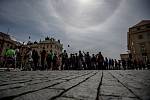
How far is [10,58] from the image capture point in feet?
37.3

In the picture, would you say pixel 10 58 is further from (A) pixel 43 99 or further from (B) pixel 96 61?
(B) pixel 96 61

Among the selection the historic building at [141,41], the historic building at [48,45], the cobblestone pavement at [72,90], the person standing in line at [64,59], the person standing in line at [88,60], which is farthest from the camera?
the historic building at [48,45]

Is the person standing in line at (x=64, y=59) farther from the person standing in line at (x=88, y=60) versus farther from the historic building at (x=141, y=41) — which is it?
the historic building at (x=141, y=41)

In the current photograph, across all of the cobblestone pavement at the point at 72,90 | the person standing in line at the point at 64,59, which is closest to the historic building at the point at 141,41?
the person standing in line at the point at 64,59

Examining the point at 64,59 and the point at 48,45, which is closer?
the point at 64,59

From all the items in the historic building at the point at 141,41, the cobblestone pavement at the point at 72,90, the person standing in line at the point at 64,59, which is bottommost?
the cobblestone pavement at the point at 72,90

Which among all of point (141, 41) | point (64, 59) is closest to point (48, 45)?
point (141, 41)

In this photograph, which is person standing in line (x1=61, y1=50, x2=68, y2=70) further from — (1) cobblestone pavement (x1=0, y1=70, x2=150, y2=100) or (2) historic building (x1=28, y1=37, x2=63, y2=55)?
(2) historic building (x1=28, y1=37, x2=63, y2=55)

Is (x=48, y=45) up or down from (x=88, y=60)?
up

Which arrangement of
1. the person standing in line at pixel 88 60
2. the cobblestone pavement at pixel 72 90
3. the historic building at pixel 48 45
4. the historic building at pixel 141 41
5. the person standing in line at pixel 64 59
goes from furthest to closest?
the historic building at pixel 48 45, the historic building at pixel 141 41, the person standing in line at pixel 88 60, the person standing in line at pixel 64 59, the cobblestone pavement at pixel 72 90

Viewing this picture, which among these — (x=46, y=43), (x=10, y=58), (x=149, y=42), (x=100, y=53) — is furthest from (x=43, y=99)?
(x=46, y=43)

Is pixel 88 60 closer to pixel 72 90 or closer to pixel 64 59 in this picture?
pixel 64 59

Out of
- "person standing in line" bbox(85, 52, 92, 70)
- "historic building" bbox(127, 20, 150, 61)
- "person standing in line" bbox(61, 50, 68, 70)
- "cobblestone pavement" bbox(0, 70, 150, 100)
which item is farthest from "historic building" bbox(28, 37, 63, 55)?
"cobblestone pavement" bbox(0, 70, 150, 100)

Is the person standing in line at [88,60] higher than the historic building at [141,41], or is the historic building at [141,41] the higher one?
the historic building at [141,41]
